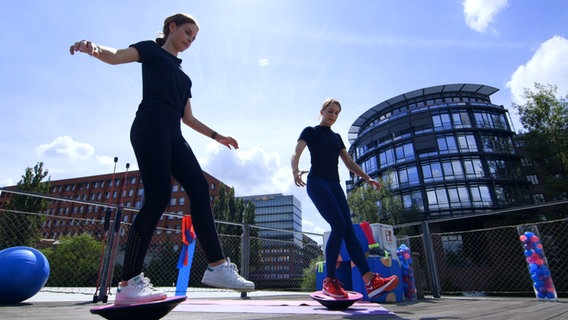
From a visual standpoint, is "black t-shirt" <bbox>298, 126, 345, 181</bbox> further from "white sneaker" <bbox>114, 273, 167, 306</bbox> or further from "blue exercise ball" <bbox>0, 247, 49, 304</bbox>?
"blue exercise ball" <bbox>0, 247, 49, 304</bbox>

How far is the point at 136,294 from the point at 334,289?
1.57 m

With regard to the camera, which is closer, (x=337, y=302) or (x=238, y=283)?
(x=238, y=283)

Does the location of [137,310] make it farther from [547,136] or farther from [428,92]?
[428,92]

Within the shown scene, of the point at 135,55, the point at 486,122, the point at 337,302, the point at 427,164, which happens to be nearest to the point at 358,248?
the point at 337,302

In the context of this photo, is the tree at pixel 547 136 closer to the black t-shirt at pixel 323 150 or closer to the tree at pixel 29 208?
the black t-shirt at pixel 323 150

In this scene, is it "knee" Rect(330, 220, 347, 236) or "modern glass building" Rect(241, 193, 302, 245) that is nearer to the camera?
"knee" Rect(330, 220, 347, 236)

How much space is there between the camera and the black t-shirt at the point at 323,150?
3.03 meters

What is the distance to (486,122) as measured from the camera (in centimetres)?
3375

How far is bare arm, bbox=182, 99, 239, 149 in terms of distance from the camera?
6.73ft

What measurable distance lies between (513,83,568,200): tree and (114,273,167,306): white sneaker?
90.8 ft

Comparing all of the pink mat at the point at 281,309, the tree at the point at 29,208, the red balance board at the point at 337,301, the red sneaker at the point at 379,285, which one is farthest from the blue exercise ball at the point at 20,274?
the tree at the point at 29,208

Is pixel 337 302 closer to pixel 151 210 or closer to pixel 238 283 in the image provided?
pixel 238 283

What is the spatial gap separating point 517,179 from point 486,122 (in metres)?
7.25

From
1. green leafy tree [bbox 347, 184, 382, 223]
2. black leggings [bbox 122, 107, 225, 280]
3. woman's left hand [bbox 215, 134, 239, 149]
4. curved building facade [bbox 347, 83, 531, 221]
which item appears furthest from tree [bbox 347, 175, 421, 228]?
black leggings [bbox 122, 107, 225, 280]
